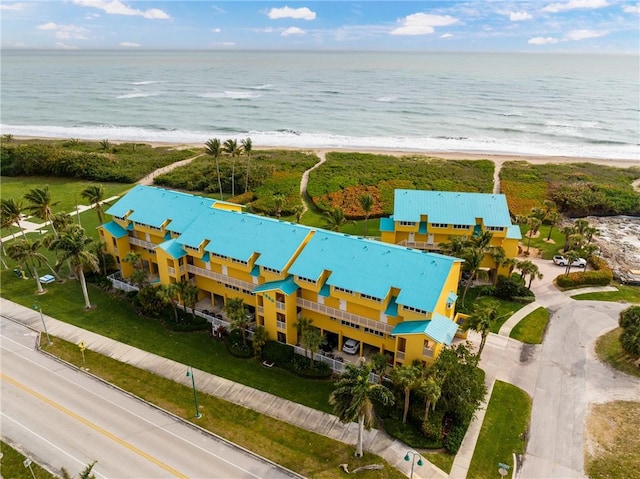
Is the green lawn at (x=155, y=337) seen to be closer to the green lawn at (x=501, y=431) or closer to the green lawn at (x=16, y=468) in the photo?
the green lawn at (x=501, y=431)

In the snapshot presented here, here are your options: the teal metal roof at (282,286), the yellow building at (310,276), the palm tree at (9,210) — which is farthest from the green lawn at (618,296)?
the palm tree at (9,210)

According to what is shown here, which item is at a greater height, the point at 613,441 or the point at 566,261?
the point at 566,261

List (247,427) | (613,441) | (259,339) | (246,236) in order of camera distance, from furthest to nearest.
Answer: (246,236), (259,339), (247,427), (613,441)

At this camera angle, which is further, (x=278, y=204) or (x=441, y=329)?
(x=278, y=204)

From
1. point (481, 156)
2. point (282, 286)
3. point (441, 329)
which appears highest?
point (481, 156)

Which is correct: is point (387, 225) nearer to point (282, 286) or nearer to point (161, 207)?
point (282, 286)

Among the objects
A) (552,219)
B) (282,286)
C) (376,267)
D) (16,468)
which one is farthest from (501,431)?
(552,219)

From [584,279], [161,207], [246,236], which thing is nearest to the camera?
[246,236]
